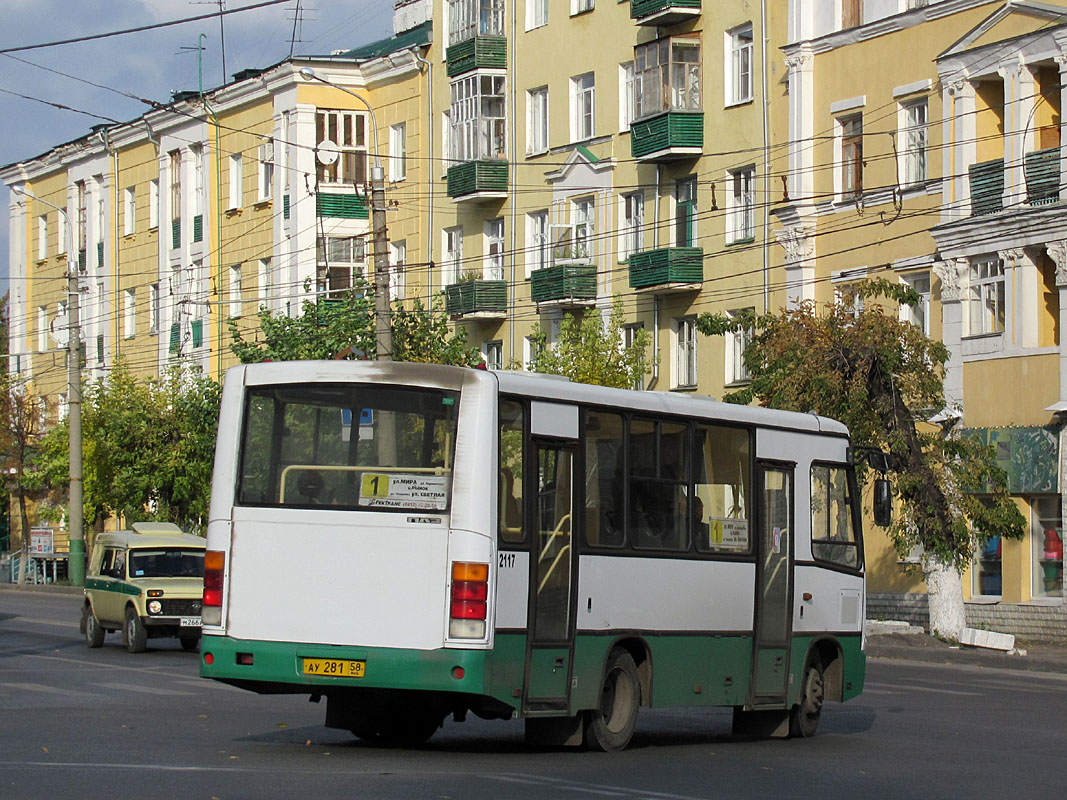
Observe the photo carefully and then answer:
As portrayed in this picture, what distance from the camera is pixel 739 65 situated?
143 feet

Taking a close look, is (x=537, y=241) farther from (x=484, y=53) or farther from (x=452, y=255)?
(x=484, y=53)

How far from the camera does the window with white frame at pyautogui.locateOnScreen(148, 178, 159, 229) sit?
220ft

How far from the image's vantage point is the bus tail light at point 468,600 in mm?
13312

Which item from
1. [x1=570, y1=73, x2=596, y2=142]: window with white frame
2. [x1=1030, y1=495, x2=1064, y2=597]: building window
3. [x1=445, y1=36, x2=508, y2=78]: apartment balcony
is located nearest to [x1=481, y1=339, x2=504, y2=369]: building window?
[x1=570, y1=73, x2=596, y2=142]: window with white frame

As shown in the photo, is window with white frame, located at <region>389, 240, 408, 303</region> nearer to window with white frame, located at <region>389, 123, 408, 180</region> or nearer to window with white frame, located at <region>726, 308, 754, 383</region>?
window with white frame, located at <region>389, 123, 408, 180</region>

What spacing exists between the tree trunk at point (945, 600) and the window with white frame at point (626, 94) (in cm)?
1867

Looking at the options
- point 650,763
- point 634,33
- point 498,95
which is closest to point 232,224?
point 498,95

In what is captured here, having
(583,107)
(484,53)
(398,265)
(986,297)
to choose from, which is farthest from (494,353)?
(986,297)

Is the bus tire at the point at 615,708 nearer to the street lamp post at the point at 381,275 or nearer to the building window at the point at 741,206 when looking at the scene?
the street lamp post at the point at 381,275

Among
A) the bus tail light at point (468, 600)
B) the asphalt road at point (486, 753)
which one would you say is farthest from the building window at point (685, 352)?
the bus tail light at point (468, 600)

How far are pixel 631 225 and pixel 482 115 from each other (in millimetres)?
6623

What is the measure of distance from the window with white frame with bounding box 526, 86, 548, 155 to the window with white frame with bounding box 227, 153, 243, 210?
13752mm

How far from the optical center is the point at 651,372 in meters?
46.0

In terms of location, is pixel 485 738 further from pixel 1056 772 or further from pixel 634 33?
pixel 634 33
